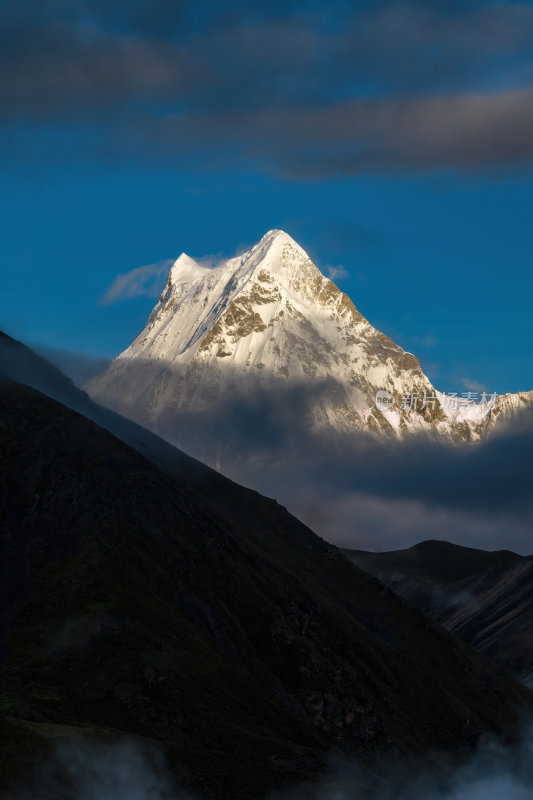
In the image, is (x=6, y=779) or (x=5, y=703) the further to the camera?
(x=5, y=703)

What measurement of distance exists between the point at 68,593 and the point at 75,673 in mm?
22969

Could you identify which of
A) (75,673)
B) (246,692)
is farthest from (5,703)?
(246,692)

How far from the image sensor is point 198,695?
17850 cm

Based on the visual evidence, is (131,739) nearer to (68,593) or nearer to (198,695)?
(198,695)

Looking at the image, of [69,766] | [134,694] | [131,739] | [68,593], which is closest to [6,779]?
[69,766]

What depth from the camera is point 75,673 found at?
6909 inches

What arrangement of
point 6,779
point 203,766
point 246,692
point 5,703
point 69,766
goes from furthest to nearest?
1. point 246,692
2. point 5,703
3. point 203,766
4. point 69,766
5. point 6,779

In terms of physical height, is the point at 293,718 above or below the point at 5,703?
above

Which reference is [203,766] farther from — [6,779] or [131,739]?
[6,779]

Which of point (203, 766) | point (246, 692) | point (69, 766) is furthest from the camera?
point (246, 692)

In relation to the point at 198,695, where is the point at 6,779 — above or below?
below

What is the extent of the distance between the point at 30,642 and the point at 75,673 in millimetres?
10824

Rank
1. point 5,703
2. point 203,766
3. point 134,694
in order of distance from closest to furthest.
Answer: point 203,766
point 5,703
point 134,694

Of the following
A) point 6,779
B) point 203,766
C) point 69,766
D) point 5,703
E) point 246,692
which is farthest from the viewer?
point 246,692
